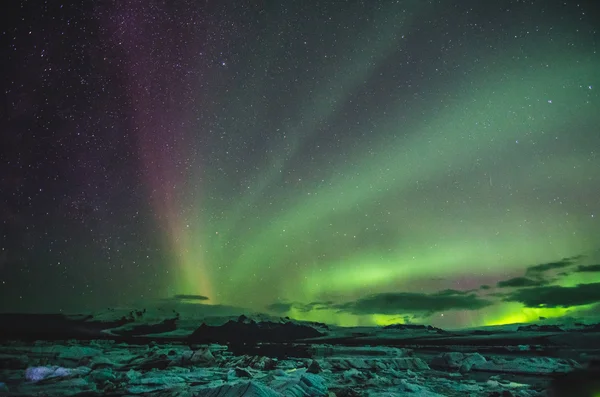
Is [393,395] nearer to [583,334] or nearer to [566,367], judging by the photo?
[566,367]

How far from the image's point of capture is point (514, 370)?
2159 centimetres

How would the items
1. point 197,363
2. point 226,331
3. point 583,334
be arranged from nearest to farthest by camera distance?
point 197,363 < point 583,334 < point 226,331

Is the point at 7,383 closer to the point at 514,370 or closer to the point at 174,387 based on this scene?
the point at 174,387

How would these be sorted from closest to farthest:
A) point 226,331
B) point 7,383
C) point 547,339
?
point 7,383, point 547,339, point 226,331

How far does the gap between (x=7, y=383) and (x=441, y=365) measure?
83.4 ft

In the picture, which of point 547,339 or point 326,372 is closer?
point 326,372

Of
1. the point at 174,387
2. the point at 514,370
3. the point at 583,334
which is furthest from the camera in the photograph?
the point at 583,334

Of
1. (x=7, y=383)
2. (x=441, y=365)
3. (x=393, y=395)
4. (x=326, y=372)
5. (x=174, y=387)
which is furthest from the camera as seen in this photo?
(x=441, y=365)

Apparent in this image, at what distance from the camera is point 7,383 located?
15.0 m

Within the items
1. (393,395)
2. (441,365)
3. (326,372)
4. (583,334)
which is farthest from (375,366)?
(583,334)

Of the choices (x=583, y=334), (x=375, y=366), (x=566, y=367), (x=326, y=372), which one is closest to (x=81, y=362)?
(x=326, y=372)

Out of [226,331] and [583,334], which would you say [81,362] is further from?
[226,331]

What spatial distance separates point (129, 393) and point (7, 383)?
6386 mm

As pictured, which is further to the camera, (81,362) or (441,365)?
(441,365)
